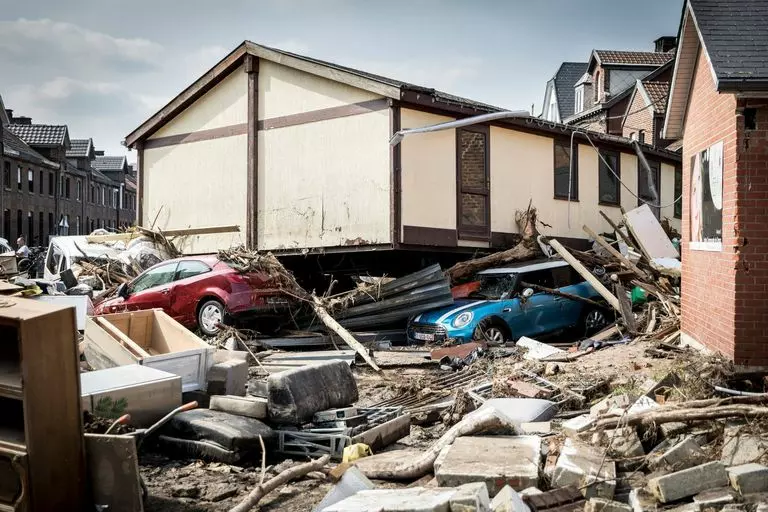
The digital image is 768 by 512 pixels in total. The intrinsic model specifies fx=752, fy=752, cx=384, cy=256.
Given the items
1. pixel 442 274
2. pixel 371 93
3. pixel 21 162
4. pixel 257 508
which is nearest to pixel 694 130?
pixel 442 274

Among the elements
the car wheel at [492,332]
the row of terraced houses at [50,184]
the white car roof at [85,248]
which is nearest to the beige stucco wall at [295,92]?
the car wheel at [492,332]

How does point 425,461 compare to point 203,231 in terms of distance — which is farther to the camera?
point 203,231

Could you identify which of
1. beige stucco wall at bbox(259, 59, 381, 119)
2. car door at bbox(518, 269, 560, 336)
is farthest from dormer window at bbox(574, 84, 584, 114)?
car door at bbox(518, 269, 560, 336)

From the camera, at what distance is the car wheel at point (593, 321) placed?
14.8 metres

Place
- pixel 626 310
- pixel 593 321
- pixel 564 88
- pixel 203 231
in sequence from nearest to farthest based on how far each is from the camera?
pixel 626 310
pixel 593 321
pixel 203 231
pixel 564 88

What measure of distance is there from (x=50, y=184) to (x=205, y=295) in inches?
1790

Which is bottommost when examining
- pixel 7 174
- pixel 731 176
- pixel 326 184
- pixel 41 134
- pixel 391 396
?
pixel 391 396

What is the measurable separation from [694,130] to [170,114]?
1378 centimetres

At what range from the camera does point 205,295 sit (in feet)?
46.2

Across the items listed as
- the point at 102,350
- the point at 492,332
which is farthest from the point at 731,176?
the point at 102,350

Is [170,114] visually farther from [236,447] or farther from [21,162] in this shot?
[21,162]

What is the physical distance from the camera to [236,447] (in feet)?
22.8

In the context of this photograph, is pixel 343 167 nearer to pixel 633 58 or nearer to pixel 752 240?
pixel 752 240

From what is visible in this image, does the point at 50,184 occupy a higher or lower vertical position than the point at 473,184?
higher
